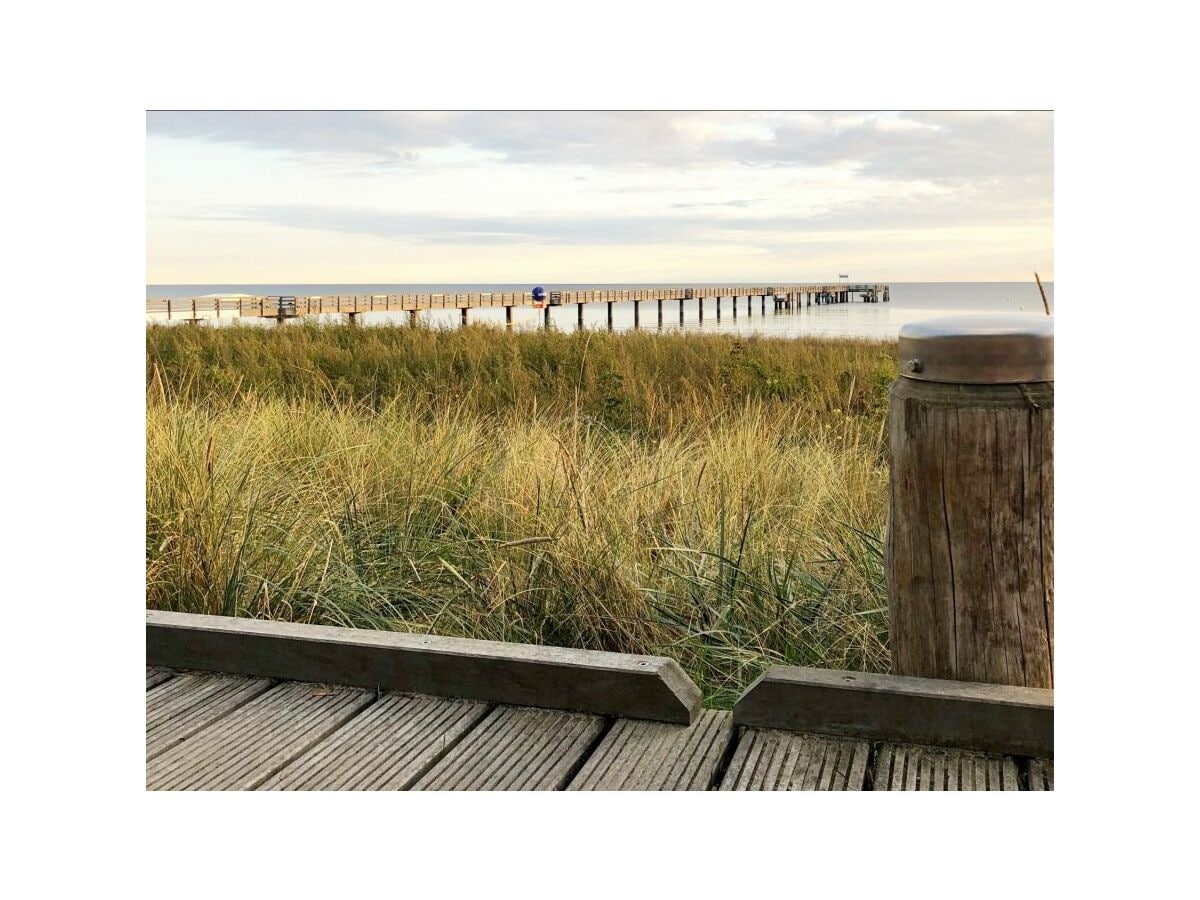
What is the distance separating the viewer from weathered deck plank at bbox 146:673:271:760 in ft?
7.46

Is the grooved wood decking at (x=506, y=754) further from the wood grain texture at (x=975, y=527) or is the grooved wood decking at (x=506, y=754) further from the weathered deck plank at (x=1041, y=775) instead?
the wood grain texture at (x=975, y=527)

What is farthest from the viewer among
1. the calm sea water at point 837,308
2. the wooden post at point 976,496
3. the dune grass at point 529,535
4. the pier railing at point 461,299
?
the pier railing at point 461,299

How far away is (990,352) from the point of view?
2002mm

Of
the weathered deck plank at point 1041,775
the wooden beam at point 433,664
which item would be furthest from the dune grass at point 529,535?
the weathered deck plank at point 1041,775

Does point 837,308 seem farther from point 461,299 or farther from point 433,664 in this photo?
point 461,299

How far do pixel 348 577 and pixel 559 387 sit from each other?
13.7ft

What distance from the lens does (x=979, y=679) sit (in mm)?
2094

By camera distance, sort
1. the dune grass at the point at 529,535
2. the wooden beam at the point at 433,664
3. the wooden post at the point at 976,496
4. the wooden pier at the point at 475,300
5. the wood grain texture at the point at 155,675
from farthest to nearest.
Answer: the wooden pier at the point at 475,300
the dune grass at the point at 529,535
the wood grain texture at the point at 155,675
the wooden beam at the point at 433,664
the wooden post at the point at 976,496

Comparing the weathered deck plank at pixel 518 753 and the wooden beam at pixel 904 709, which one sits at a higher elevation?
the wooden beam at pixel 904 709

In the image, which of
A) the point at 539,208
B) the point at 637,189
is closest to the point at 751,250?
the point at 637,189

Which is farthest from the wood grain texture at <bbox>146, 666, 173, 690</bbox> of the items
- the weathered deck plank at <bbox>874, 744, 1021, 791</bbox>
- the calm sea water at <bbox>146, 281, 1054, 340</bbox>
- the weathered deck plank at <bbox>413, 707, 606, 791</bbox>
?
the weathered deck plank at <bbox>874, 744, 1021, 791</bbox>

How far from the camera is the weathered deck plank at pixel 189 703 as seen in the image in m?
2.27

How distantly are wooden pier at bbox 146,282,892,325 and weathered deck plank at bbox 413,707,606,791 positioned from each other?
10.4 ft

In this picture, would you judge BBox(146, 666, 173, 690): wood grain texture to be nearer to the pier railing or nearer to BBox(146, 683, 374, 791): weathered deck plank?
BBox(146, 683, 374, 791): weathered deck plank
